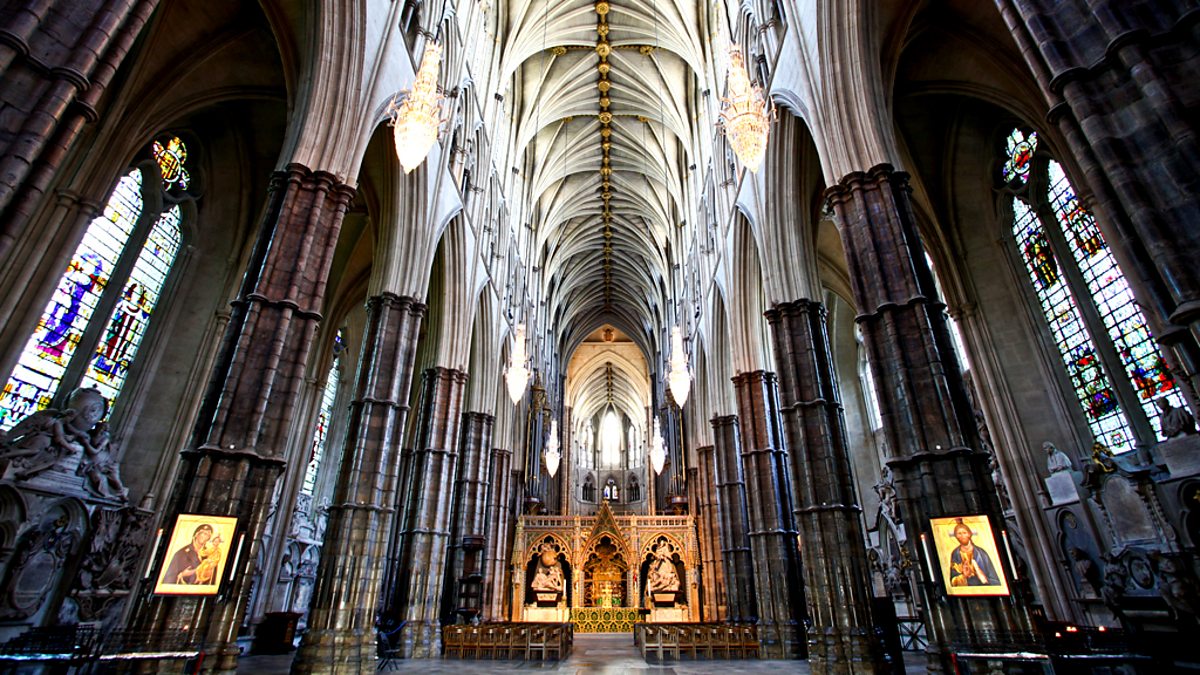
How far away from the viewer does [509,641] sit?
13.2 m

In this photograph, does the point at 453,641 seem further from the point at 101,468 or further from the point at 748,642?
the point at 101,468

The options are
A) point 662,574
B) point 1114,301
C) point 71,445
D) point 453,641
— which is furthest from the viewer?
point 662,574

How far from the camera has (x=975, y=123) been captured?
48.3 feet

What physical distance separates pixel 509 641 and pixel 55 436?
404 inches

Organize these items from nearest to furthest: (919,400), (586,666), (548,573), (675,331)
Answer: (919,400) → (586,666) → (675,331) → (548,573)

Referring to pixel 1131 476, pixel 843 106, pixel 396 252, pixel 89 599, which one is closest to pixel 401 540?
pixel 89 599

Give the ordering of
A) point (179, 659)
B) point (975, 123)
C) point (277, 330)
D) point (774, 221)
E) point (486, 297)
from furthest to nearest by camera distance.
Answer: point (486, 297) → point (975, 123) → point (774, 221) → point (277, 330) → point (179, 659)

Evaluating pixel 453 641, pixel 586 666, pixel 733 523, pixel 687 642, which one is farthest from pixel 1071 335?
pixel 453 641

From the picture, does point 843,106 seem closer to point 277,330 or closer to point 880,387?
point 880,387

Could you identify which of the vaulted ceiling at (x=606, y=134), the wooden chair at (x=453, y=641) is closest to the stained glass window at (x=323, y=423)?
the wooden chair at (x=453, y=641)

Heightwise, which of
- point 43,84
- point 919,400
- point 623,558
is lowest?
point 623,558

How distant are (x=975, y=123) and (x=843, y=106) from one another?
7.53m

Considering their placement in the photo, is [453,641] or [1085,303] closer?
[1085,303]

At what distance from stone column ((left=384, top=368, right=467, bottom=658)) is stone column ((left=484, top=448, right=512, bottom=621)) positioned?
5610 mm
